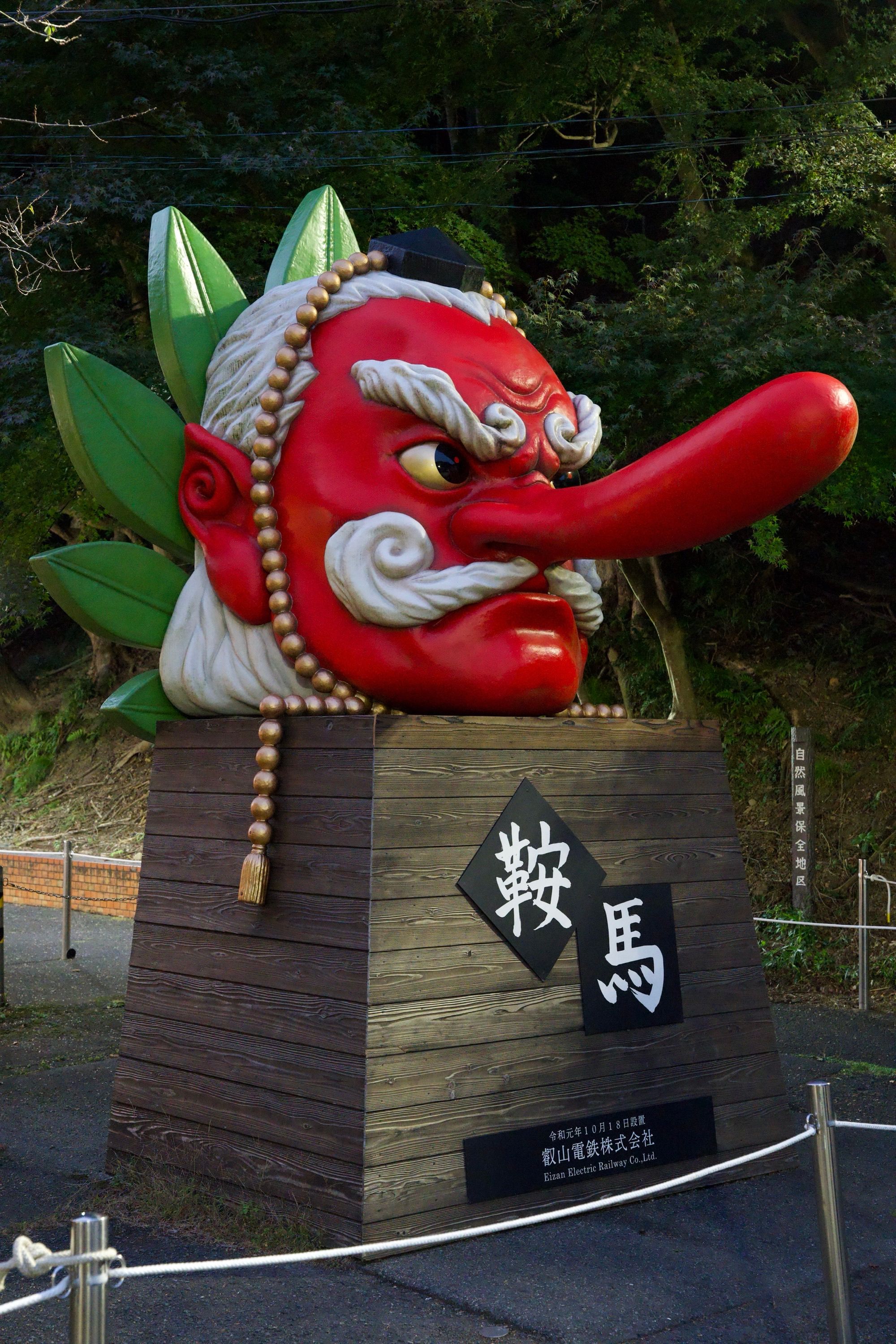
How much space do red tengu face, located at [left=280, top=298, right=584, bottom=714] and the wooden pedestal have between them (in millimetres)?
191

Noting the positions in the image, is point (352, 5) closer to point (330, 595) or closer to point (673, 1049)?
point (330, 595)

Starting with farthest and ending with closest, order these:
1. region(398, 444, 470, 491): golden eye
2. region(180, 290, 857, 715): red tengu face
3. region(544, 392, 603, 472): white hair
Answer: region(544, 392, 603, 472): white hair
region(398, 444, 470, 491): golden eye
region(180, 290, 857, 715): red tengu face

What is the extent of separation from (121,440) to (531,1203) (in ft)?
9.80

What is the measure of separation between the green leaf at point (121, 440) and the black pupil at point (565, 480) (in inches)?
55.8

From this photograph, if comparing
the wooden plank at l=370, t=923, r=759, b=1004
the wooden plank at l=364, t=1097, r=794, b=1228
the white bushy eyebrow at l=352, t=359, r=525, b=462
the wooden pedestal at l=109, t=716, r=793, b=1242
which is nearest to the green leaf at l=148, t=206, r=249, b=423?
the white bushy eyebrow at l=352, t=359, r=525, b=462

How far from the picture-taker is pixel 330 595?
4422mm

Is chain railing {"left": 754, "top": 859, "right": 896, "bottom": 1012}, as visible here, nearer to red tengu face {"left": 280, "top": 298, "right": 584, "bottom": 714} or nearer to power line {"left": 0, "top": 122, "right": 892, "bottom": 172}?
red tengu face {"left": 280, "top": 298, "right": 584, "bottom": 714}

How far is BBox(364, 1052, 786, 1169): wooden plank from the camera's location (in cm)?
391

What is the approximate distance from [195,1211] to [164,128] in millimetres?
7683

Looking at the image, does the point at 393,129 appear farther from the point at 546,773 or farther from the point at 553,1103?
the point at 553,1103

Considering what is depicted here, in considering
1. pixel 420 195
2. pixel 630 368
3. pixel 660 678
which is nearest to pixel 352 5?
pixel 420 195

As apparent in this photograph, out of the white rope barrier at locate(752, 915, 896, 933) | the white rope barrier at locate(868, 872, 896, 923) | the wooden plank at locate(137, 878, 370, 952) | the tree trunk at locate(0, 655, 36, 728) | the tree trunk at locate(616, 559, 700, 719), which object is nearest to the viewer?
the wooden plank at locate(137, 878, 370, 952)

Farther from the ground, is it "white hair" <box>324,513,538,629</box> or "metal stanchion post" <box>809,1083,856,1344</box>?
"white hair" <box>324,513,538,629</box>

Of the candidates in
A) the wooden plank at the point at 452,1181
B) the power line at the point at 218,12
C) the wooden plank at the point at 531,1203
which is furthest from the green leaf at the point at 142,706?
the power line at the point at 218,12
